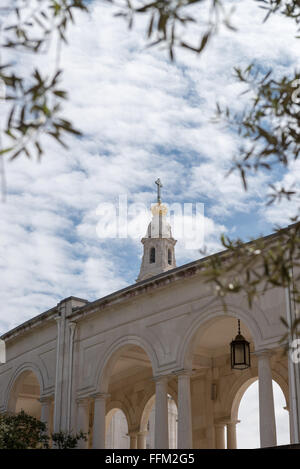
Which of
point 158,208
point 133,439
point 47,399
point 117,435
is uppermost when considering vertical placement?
point 158,208

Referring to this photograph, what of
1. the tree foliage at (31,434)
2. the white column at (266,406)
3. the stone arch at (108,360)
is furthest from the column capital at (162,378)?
the white column at (266,406)

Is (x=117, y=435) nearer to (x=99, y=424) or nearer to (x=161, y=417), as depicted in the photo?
(x=99, y=424)

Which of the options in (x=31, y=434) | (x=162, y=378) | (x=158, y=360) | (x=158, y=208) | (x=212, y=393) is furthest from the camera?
(x=158, y=208)

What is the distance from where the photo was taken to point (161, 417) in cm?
1694

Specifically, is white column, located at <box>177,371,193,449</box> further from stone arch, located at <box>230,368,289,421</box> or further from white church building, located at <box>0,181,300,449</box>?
stone arch, located at <box>230,368,289,421</box>

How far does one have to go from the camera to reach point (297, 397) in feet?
46.6

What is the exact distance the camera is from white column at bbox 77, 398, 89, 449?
1903 cm

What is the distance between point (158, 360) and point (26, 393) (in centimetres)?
911

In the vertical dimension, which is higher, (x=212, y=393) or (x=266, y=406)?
(x=212, y=393)

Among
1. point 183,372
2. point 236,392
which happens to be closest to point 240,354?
point 183,372

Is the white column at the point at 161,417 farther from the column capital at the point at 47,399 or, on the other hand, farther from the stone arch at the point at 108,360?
the column capital at the point at 47,399

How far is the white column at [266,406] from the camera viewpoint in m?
14.7

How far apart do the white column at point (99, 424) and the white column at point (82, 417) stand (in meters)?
0.55
